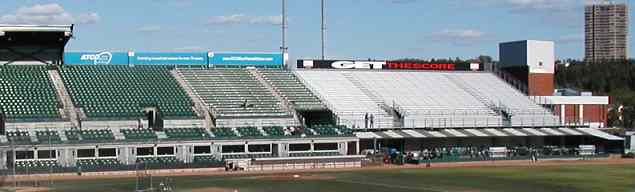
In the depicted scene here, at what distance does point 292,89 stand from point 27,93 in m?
28.2

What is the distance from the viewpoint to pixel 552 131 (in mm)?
114375

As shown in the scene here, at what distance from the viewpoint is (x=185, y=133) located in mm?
93625

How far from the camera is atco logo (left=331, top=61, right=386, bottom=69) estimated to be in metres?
122

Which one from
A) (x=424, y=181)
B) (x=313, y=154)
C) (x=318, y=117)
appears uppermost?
(x=318, y=117)

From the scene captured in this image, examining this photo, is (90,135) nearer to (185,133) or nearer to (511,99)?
(185,133)

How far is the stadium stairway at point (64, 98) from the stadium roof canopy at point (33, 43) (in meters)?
2.62

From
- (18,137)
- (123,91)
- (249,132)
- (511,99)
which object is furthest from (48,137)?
(511,99)

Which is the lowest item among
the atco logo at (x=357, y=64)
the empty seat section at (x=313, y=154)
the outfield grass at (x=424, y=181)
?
the outfield grass at (x=424, y=181)

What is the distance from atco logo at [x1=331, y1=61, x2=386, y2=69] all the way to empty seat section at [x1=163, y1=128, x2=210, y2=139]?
30.4 metres

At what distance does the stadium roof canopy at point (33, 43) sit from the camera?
3856 inches

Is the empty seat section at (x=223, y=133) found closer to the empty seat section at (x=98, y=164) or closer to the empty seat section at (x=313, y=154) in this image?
the empty seat section at (x=313, y=154)

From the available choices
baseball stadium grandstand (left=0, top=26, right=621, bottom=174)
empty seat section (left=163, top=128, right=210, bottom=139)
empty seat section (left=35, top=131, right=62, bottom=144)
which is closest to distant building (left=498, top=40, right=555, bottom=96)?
baseball stadium grandstand (left=0, top=26, right=621, bottom=174)

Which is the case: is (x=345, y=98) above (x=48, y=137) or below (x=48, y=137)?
above

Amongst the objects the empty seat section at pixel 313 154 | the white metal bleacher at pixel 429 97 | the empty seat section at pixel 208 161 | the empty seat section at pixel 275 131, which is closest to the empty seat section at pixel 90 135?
the empty seat section at pixel 208 161
